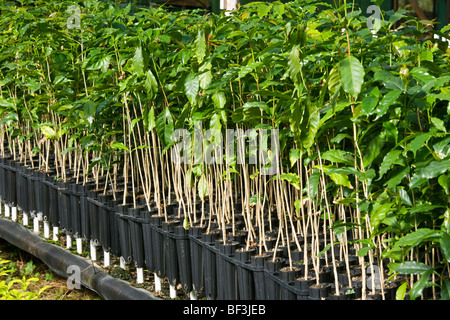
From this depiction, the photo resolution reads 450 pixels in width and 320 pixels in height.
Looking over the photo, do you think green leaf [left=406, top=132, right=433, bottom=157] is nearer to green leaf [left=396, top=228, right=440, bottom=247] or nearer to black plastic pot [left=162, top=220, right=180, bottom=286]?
green leaf [left=396, top=228, right=440, bottom=247]

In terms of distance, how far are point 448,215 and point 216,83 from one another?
108cm

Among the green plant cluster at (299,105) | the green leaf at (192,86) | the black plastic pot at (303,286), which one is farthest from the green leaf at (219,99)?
the black plastic pot at (303,286)

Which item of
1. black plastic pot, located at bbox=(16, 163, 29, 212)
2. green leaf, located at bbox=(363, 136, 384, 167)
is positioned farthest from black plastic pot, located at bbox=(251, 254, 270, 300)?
black plastic pot, located at bbox=(16, 163, 29, 212)

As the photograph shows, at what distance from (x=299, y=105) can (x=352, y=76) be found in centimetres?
31

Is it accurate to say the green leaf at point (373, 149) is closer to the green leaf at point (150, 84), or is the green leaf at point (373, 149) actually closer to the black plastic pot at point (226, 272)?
the black plastic pot at point (226, 272)

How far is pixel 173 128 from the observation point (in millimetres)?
2752

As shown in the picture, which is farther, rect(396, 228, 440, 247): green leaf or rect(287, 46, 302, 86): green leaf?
rect(287, 46, 302, 86): green leaf

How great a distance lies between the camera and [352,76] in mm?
1829

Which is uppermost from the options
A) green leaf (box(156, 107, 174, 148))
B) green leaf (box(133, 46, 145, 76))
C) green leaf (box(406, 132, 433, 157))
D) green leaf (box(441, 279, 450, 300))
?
green leaf (box(133, 46, 145, 76))

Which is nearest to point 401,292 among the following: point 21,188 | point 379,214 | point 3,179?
point 379,214

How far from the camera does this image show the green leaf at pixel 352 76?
181cm

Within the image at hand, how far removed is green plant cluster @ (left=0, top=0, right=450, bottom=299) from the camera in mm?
1876

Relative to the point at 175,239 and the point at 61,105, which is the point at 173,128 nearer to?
the point at 175,239

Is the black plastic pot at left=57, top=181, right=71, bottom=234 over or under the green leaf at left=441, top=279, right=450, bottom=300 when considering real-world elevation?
over
